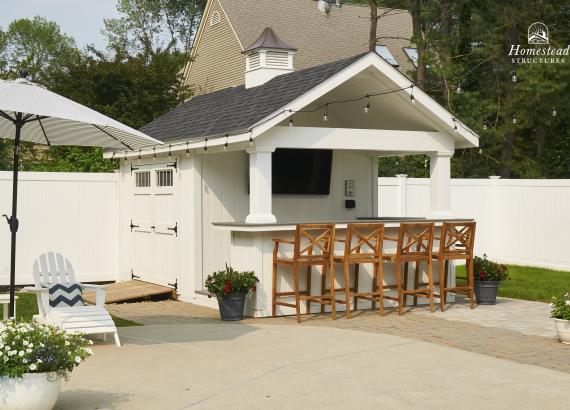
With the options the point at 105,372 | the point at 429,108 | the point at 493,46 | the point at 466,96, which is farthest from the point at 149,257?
the point at 493,46

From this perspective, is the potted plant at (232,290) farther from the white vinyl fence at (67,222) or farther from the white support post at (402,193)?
the white support post at (402,193)

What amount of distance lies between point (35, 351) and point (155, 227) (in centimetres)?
847

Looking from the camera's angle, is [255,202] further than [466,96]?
No

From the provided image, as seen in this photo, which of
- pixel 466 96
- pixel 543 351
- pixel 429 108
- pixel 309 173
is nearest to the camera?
pixel 543 351

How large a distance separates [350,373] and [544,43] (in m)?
16.6

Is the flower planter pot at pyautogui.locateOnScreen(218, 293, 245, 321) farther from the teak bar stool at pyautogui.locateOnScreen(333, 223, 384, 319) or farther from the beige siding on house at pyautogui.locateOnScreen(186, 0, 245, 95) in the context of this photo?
the beige siding on house at pyautogui.locateOnScreen(186, 0, 245, 95)

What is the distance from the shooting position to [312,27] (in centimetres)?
3241

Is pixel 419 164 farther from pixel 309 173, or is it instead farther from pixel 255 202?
pixel 255 202

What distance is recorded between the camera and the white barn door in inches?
556

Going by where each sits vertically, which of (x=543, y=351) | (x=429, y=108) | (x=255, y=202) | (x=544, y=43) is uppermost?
(x=544, y=43)

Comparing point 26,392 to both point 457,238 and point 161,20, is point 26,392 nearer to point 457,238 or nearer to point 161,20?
point 457,238

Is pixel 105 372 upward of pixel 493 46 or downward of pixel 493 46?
downward

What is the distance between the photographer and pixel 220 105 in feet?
48.1

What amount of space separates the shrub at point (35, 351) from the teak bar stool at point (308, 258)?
5.25m
